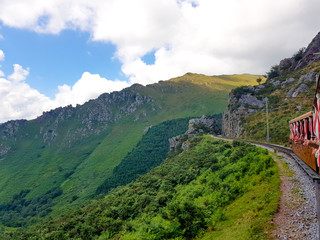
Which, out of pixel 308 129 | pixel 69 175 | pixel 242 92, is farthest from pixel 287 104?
pixel 69 175

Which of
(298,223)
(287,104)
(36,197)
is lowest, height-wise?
(36,197)

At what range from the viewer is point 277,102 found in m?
74.9

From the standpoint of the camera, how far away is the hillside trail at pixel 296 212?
8664 mm

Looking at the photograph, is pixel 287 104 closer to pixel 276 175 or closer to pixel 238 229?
pixel 276 175

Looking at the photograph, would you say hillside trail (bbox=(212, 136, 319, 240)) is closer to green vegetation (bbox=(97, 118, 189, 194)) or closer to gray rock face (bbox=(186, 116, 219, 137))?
gray rock face (bbox=(186, 116, 219, 137))

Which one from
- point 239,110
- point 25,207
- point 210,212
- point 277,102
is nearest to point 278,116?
point 277,102

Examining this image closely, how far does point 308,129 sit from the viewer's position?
16.8 metres

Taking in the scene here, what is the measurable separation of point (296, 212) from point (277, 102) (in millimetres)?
72693

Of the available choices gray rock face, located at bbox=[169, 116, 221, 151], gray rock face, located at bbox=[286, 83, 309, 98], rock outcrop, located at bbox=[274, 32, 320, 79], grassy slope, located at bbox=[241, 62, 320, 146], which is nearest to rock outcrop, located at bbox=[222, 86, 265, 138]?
grassy slope, located at bbox=[241, 62, 320, 146]

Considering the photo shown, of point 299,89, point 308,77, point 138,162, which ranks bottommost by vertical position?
point 138,162

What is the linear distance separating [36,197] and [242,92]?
141044mm

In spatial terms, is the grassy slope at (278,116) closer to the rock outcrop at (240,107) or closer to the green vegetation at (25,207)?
the rock outcrop at (240,107)

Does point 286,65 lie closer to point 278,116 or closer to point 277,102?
point 277,102

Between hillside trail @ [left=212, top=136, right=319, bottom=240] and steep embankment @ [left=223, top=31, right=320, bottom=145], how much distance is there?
3419 cm
